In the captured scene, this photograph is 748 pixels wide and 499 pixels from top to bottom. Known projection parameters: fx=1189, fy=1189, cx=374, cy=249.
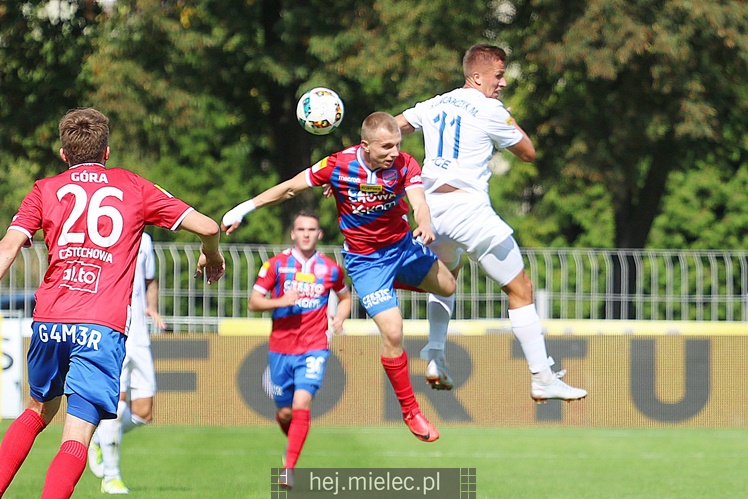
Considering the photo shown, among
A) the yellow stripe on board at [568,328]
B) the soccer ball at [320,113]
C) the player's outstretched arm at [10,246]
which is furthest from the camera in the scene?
the yellow stripe on board at [568,328]

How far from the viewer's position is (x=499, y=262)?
8273mm

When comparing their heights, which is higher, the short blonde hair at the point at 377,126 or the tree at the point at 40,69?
the tree at the point at 40,69

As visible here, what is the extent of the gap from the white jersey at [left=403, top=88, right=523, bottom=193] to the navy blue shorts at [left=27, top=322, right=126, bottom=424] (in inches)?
111

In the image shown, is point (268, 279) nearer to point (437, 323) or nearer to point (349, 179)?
point (437, 323)

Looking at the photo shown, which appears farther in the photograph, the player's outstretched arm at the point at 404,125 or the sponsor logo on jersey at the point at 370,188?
the player's outstretched arm at the point at 404,125

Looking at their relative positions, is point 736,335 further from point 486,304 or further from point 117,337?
point 117,337

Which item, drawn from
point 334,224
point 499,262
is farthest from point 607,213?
point 499,262

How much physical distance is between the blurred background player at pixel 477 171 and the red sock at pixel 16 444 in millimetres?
3097

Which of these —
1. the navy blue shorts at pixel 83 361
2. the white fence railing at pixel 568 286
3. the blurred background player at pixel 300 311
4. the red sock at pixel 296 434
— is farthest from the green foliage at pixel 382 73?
the navy blue shorts at pixel 83 361

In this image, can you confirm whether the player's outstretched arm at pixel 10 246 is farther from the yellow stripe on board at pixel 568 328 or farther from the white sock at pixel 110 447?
the yellow stripe on board at pixel 568 328

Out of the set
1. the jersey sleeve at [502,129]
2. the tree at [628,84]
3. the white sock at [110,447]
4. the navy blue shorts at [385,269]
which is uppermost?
the tree at [628,84]

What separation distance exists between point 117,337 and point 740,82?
1953cm

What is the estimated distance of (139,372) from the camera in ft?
35.8

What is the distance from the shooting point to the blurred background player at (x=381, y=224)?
26.1 ft
